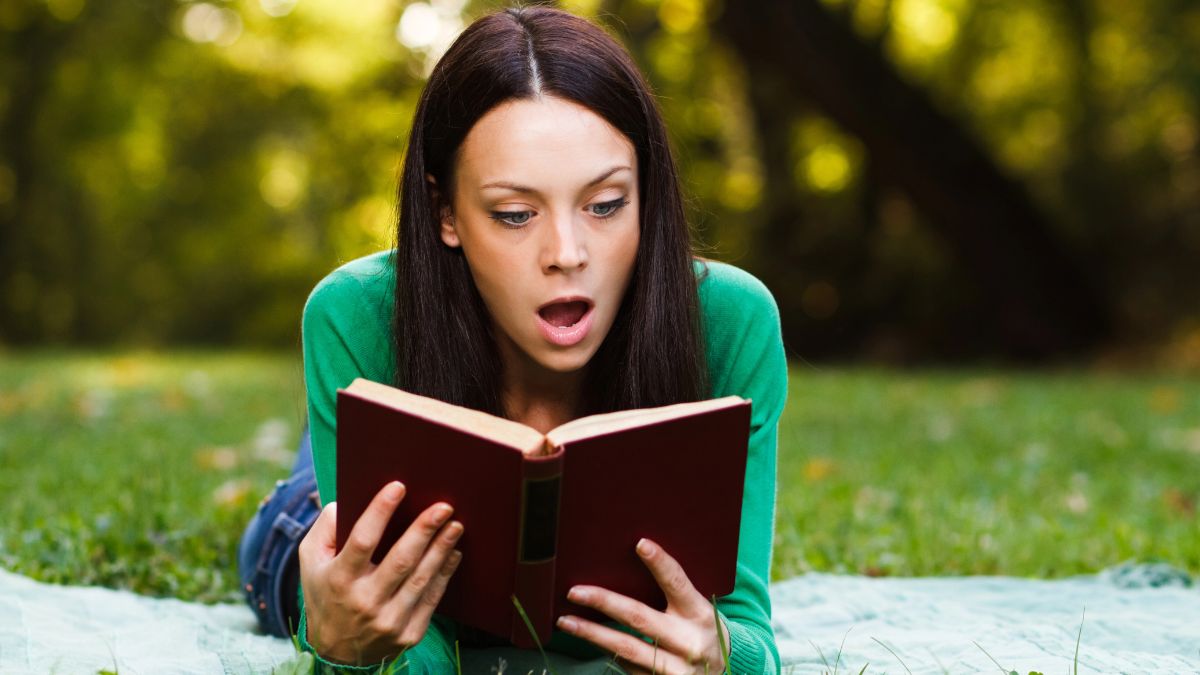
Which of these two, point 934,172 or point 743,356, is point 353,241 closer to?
point 934,172

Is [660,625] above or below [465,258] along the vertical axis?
below

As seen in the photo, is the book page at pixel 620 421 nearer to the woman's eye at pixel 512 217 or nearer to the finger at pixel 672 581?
the finger at pixel 672 581

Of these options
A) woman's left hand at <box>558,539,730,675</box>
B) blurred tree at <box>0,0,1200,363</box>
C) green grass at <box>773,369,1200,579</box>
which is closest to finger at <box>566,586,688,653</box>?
woman's left hand at <box>558,539,730,675</box>

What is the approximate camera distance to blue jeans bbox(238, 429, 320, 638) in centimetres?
296

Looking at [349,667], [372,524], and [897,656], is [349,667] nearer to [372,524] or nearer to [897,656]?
[372,524]

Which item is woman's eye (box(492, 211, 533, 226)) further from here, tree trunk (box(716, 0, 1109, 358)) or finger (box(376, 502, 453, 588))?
tree trunk (box(716, 0, 1109, 358))

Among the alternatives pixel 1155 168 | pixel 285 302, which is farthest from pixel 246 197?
pixel 1155 168

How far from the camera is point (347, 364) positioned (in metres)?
2.38

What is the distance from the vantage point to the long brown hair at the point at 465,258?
2.19 m

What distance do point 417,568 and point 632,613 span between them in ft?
1.13

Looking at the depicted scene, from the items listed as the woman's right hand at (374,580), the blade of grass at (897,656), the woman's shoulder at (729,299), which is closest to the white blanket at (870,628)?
the blade of grass at (897,656)

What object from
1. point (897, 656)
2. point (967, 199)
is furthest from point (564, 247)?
point (967, 199)

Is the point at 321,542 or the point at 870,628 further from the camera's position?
the point at 870,628

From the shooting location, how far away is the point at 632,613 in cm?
193
